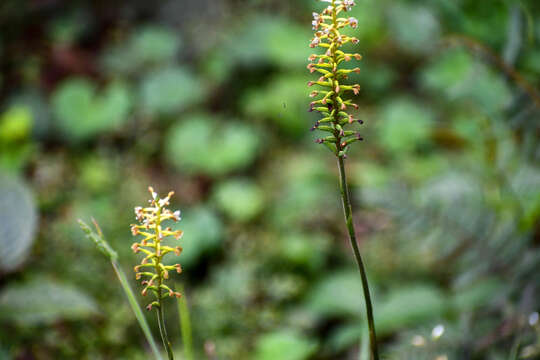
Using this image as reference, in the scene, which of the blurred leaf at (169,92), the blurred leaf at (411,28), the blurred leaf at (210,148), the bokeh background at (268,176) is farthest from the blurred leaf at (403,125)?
the blurred leaf at (169,92)

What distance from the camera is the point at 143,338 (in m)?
1.65

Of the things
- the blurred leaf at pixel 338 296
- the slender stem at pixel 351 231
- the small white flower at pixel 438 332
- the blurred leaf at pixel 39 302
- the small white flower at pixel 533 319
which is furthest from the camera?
the blurred leaf at pixel 338 296

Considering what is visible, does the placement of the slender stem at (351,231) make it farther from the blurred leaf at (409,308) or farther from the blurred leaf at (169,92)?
the blurred leaf at (169,92)

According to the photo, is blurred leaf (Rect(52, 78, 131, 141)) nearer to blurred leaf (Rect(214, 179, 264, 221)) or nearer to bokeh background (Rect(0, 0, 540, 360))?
bokeh background (Rect(0, 0, 540, 360))

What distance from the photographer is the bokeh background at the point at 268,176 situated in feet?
4.29

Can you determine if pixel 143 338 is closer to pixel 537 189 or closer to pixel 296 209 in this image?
pixel 296 209

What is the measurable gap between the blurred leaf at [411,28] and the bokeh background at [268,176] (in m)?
0.02

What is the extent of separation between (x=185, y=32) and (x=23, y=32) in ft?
4.01

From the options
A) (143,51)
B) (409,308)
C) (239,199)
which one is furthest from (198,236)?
(143,51)

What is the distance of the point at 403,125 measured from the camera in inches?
105

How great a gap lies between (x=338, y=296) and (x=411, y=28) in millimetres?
1873

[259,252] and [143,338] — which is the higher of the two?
[259,252]

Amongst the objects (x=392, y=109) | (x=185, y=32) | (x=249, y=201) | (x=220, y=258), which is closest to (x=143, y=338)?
(x=220, y=258)

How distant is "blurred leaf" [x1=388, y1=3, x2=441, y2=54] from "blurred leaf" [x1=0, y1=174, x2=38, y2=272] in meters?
2.32
